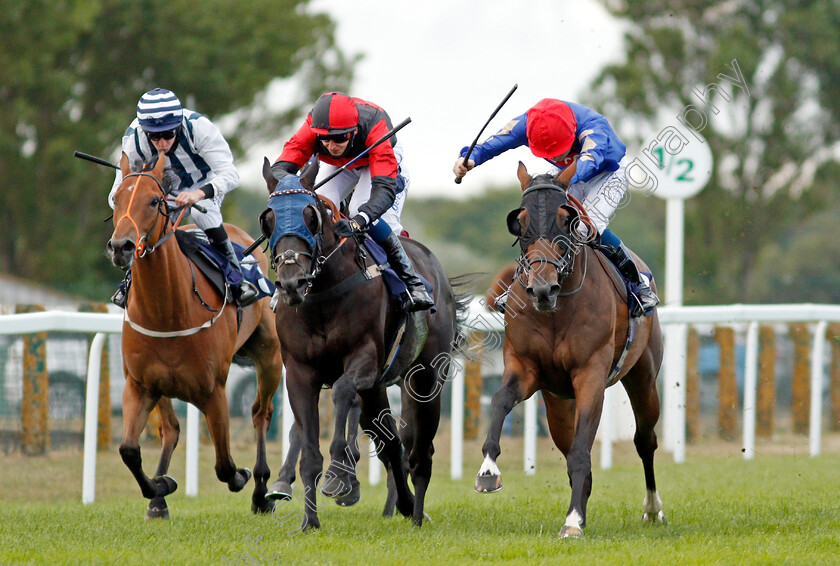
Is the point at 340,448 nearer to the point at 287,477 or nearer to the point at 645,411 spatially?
the point at 287,477

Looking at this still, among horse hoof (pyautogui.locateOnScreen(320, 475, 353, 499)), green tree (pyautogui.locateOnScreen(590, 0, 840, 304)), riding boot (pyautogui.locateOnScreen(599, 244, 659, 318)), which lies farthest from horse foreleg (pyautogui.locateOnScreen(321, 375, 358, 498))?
green tree (pyautogui.locateOnScreen(590, 0, 840, 304))

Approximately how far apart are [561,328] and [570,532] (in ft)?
3.40

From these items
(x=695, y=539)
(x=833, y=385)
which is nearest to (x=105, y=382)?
(x=695, y=539)

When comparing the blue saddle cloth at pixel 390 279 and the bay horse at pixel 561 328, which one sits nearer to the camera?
the bay horse at pixel 561 328

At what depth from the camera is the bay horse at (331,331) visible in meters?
5.37

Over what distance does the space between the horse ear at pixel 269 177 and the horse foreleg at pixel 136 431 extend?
1.51 metres

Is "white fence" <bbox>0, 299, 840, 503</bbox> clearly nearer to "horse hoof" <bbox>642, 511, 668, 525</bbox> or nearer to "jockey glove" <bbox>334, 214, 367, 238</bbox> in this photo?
"horse hoof" <bbox>642, 511, 668, 525</bbox>

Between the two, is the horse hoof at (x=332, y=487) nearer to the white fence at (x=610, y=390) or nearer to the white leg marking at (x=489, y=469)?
the white leg marking at (x=489, y=469)

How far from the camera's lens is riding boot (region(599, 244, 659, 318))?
636cm

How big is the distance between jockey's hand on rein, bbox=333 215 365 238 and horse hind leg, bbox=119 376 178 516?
5.27 feet

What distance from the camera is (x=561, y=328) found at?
19.2 ft

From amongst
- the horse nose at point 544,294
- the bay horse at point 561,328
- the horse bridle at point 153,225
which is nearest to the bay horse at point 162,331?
the horse bridle at point 153,225

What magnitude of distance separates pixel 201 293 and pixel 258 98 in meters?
15.0

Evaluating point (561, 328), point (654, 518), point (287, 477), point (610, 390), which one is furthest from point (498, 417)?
point (610, 390)
